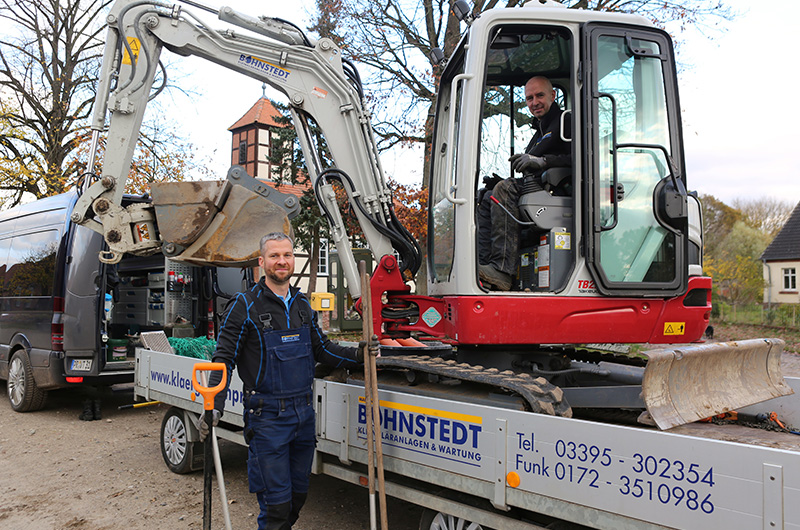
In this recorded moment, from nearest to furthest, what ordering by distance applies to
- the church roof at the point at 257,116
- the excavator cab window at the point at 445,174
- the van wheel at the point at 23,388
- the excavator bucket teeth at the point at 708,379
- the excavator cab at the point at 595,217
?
the excavator bucket teeth at the point at 708,379
the excavator cab at the point at 595,217
the excavator cab window at the point at 445,174
the van wheel at the point at 23,388
the church roof at the point at 257,116

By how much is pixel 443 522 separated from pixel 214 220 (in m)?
3.20

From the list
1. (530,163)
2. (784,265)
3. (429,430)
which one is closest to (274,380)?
(429,430)

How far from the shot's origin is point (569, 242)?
387 centimetres

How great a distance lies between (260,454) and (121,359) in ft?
18.5

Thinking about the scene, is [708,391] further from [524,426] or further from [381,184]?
[381,184]

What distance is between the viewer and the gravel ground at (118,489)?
183 inches

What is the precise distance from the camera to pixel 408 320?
15.0 ft

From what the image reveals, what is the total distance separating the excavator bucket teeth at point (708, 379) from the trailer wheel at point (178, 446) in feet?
13.9

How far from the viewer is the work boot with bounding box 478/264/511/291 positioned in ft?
13.0

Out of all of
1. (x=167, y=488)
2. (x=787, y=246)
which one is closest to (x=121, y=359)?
(x=167, y=488)

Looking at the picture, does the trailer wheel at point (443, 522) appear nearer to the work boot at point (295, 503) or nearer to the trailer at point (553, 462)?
the trailer at point (553, 462)

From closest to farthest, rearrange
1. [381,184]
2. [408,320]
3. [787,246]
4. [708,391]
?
[708,391] → [408,320] → [381,184] → [787,246]

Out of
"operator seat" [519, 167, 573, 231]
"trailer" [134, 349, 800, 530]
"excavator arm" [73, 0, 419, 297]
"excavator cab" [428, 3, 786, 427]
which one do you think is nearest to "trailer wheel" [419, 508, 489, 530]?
"trailer" [134, 349, 800, 530]

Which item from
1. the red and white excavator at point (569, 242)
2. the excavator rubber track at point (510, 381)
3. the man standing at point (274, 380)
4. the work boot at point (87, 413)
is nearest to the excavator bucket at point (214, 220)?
the red and white excavator at point (569, 242)
